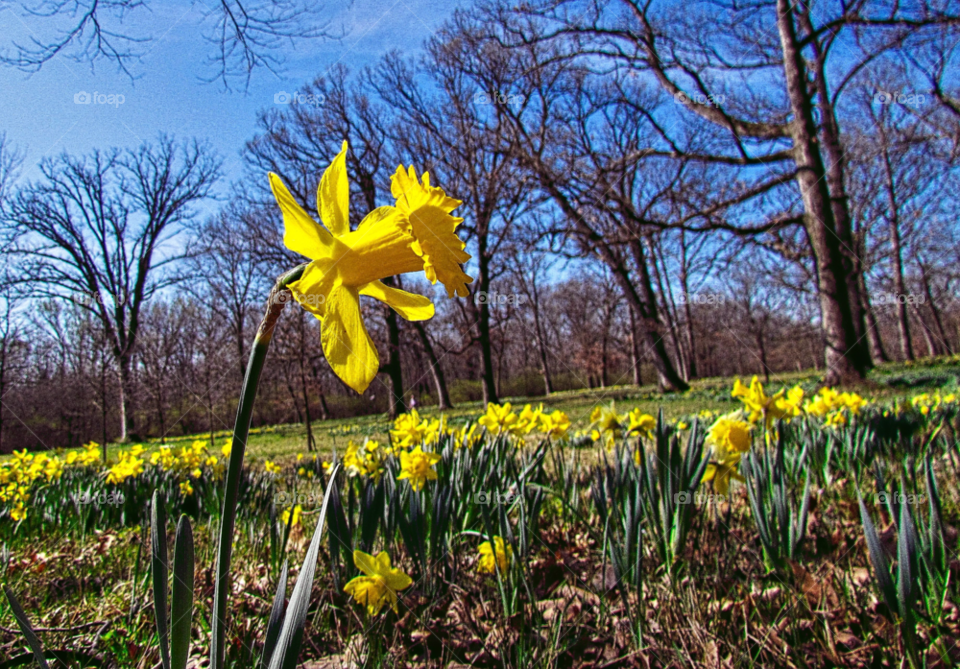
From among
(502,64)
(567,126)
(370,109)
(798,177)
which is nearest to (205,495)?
(798,177)

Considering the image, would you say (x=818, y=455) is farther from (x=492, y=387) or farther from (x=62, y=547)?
(x=492, y=387)

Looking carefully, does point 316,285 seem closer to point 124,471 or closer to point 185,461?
point 124,471

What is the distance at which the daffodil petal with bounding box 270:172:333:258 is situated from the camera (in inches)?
26.3

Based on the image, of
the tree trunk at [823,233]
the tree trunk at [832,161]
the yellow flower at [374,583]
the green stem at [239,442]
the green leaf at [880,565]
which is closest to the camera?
the green stem at [239,442]

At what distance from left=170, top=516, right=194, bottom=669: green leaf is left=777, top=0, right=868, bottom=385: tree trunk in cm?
934

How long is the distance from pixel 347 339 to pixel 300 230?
161mm

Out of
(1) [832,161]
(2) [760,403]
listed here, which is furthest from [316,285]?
(1) [832,161]

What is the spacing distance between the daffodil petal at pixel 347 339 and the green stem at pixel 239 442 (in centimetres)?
6

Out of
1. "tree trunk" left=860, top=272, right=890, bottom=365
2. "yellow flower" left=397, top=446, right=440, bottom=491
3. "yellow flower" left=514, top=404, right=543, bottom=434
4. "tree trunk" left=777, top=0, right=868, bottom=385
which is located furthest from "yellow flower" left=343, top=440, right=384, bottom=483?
"tree trunk" left=860, top=272, right=890, bottom=365

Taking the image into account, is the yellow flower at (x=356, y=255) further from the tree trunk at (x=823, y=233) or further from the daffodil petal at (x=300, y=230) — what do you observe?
the tree trunk at (x=823, y=233)

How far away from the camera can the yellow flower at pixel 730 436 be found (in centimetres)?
174

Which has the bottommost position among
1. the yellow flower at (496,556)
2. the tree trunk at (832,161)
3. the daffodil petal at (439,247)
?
the yellow flower at (496,556)

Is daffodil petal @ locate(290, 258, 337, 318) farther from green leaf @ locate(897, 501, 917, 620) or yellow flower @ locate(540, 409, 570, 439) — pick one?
yellow flower @ locate(540, 409, 570, 439)

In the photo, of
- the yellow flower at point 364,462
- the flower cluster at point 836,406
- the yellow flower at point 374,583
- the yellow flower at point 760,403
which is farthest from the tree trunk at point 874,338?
the yellow flower at point 374,583
